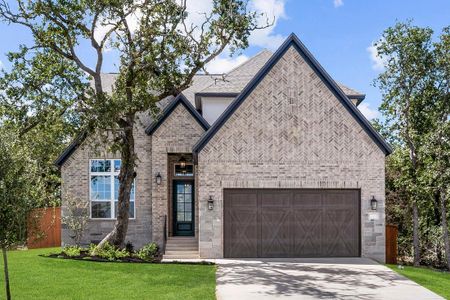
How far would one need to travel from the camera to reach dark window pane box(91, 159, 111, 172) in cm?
2039

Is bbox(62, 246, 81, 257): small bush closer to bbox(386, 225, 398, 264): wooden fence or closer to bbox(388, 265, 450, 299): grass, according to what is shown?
bbox(388, 265, 450, 299): grass

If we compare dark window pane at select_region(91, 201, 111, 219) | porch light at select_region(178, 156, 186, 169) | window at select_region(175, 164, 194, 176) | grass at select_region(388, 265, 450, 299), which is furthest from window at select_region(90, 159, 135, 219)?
grass at select_region(388, 265, 450, 299)

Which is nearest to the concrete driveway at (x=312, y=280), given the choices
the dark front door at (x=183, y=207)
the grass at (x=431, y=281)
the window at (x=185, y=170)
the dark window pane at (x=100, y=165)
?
the grass at (x=431, y=281)

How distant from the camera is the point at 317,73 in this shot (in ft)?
57.6

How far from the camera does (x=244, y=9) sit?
1750 centimetres

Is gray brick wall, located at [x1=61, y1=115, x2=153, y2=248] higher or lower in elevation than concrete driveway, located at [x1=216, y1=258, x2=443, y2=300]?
higher

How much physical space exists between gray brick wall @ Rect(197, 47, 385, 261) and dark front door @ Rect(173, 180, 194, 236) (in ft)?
11.8

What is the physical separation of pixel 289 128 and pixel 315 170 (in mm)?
1813

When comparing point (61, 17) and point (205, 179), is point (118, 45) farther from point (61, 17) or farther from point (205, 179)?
point (205, 179)

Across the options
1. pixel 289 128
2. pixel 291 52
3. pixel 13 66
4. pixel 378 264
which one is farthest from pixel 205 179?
pixel 13 66

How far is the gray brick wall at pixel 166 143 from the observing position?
1983cm

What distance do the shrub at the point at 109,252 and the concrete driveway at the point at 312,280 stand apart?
3.35 m

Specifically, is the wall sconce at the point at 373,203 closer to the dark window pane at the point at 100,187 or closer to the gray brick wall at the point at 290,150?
the gray brick wall at the point at 290,150

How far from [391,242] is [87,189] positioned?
1246cm
